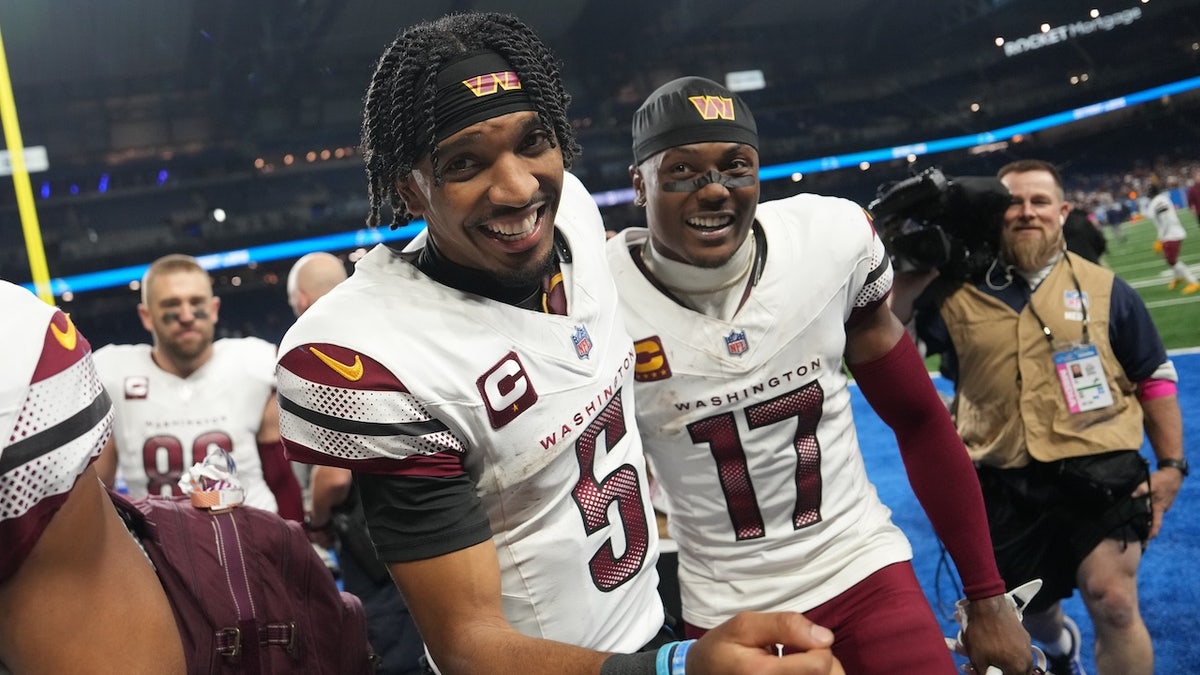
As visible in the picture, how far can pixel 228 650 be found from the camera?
112 centimetres

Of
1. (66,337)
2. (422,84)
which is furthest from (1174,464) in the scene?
(66,337)

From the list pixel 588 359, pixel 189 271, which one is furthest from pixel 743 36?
pixel 588 359

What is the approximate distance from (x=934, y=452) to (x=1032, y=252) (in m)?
0.99

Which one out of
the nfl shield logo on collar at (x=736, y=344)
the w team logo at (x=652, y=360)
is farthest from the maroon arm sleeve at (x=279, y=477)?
the nfl shield logo on collar at (x=736, y=344)

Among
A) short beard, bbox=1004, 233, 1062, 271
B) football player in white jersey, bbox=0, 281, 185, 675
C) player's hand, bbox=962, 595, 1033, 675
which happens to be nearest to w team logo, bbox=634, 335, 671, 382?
player's hand, bbox=962, 595, 1033, 675

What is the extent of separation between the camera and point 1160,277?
35.0 feet

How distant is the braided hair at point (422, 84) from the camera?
4.25 feet

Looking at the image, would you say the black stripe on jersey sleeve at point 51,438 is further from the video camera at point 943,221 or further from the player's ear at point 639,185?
the video camera at point 943,221

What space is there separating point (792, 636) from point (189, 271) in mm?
3090

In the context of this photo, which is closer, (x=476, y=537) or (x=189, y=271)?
(x=476, y=537)

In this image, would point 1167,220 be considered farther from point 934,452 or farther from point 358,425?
point 358,425

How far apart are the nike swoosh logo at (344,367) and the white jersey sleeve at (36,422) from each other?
33cm

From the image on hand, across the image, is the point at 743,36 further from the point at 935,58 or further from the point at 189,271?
the point at 189,271

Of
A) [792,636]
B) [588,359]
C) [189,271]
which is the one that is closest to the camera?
[792,636]
